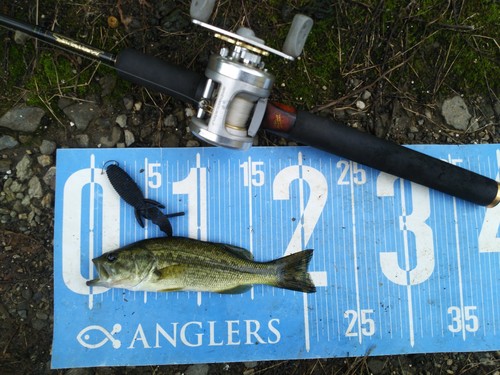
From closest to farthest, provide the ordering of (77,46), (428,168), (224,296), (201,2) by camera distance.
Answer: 1. (201,2)
2. (77,46)
3. (428,168)
4. (224,296)

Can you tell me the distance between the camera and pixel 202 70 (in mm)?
3102

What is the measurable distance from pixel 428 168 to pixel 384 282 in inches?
37.5

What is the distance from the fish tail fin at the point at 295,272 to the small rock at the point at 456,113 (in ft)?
5.14

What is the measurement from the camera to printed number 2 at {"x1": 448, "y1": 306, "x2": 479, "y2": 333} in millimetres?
3211

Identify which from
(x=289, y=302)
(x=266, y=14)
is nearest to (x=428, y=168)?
(x=289, y=302)

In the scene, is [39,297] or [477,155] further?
[477,155]

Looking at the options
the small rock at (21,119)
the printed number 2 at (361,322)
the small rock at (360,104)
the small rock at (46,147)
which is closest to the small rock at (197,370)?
the printed number 2 at (361,322)

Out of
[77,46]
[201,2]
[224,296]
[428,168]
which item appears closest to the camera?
[201,2]

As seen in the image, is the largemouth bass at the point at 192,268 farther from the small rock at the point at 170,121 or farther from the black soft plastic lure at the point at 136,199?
the small rock at the point at 170,121

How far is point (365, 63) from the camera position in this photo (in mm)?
3205

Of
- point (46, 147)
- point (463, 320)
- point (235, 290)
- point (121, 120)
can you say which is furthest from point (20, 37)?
point (463, 320)

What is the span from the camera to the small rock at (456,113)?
3289 millimetres

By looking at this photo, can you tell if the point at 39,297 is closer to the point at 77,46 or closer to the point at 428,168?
the point at 77,46

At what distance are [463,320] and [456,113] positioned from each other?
1.65 m
